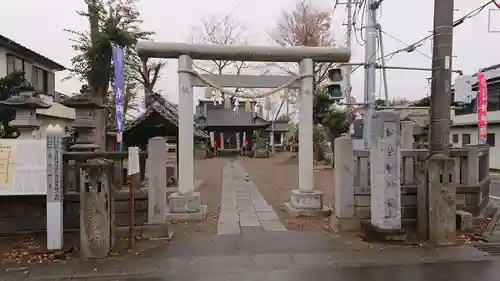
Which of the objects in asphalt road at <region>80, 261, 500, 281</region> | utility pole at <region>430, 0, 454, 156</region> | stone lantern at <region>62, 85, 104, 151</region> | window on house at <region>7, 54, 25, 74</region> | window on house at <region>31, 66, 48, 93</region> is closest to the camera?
asphalt road at <region>80, 261, 500, 281</region>

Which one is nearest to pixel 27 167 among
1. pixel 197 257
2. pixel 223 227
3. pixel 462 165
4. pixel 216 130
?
pixel 197 257

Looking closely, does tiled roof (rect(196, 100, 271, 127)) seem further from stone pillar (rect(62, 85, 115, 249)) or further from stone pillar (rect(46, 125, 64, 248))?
stone pillar (rect(62, 85, 115, 249))

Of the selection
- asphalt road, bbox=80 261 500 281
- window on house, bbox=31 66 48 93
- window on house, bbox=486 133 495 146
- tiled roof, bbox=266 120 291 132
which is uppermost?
window on house, bbox=31 66 48 93

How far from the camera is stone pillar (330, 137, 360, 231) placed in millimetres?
9508

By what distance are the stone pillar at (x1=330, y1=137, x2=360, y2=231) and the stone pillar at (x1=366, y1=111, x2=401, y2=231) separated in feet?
3.43

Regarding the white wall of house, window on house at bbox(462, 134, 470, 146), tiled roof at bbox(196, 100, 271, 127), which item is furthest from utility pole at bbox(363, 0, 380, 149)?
tiled roof at bbox(196, 100, 271, 127)

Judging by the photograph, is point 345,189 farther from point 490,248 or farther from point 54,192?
point 54,192

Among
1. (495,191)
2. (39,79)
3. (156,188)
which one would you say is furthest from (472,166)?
(39,79)

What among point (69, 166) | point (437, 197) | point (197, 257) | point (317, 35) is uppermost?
point (317, 35)

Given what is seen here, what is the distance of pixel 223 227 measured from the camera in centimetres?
1005

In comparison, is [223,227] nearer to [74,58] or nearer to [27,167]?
[27,167]

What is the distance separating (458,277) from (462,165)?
4438 millimetres

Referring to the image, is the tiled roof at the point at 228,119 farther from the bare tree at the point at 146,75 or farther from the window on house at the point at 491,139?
the window on house at the point at 491,139

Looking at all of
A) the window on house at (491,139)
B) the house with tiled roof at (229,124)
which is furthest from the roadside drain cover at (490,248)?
the house with tiled roof at (229,124)
